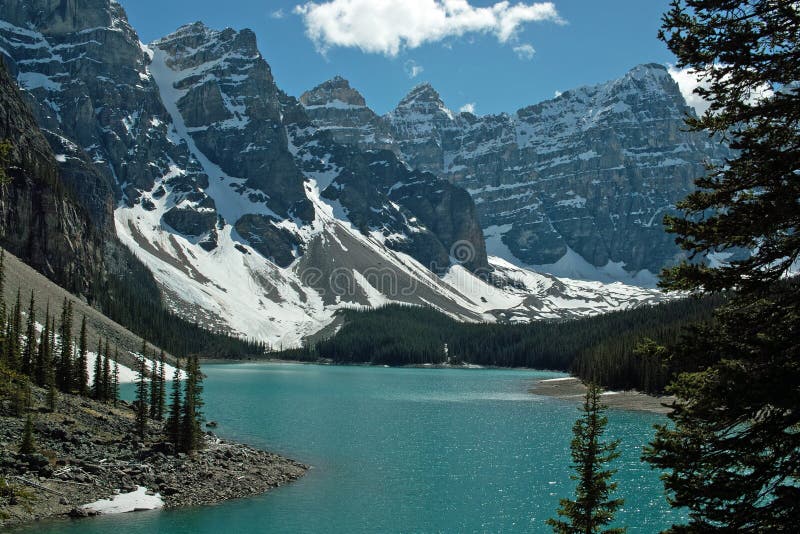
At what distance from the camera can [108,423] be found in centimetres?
5031

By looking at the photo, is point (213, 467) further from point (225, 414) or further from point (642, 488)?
point (225, 414)

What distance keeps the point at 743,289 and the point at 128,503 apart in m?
33.3

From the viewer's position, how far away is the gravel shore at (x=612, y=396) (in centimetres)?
8944

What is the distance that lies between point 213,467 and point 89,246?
133402 mm

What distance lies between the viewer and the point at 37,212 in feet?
453

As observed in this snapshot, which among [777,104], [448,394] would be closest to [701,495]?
[777,104]

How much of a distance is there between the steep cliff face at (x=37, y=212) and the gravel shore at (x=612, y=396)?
312ft

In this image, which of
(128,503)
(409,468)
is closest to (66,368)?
(128,503)

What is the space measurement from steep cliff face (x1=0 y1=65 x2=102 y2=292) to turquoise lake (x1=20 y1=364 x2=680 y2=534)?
56491 millimetres

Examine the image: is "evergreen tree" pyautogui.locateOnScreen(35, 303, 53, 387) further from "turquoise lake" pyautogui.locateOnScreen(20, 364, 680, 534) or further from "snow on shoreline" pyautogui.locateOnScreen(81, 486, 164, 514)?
"snow on shoreline" pyautogui.locateOnScreen(81, 486, 164, 514)

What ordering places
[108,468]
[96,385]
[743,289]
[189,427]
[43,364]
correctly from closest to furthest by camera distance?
1. [743,289]
2. [108,468]
3. [189,427]
4. [43,364]
5. [96,385]

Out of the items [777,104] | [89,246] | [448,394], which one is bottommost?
[448,394]

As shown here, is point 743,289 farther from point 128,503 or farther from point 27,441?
point 27,441

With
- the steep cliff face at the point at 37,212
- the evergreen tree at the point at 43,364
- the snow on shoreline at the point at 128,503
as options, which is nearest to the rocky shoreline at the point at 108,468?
the snow on shoreline at the point at 128,503
